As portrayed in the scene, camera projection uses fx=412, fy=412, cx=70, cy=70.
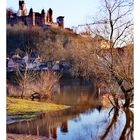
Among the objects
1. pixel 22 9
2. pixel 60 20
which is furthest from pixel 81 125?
pixel 22 9

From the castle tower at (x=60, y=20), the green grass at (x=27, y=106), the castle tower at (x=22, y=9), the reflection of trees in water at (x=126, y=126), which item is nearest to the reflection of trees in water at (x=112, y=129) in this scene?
the reflection of trees in water at (x=126, y=126)

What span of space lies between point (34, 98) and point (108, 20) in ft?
1.68

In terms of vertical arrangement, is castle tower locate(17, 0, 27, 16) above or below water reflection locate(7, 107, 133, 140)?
above

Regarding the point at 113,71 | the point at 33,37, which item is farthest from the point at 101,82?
the point at 33,37

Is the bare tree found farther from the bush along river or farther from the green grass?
the green grass

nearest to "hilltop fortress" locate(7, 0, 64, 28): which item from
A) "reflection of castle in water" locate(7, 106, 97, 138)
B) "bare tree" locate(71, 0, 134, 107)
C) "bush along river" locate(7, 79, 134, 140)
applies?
"bare tree" locate(71, 0, 134, 107)

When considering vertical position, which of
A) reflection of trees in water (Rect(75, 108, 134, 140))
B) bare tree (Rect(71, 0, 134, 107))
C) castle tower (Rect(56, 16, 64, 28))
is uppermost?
castle tower (Rect(56, 16, 64, 28))

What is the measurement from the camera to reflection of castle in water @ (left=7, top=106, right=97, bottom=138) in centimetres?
194

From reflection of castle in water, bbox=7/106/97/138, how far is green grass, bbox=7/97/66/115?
0.03 meters

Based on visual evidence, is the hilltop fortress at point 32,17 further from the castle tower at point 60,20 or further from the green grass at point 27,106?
the green grass at point 27,106

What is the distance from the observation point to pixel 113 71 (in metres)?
1.97
